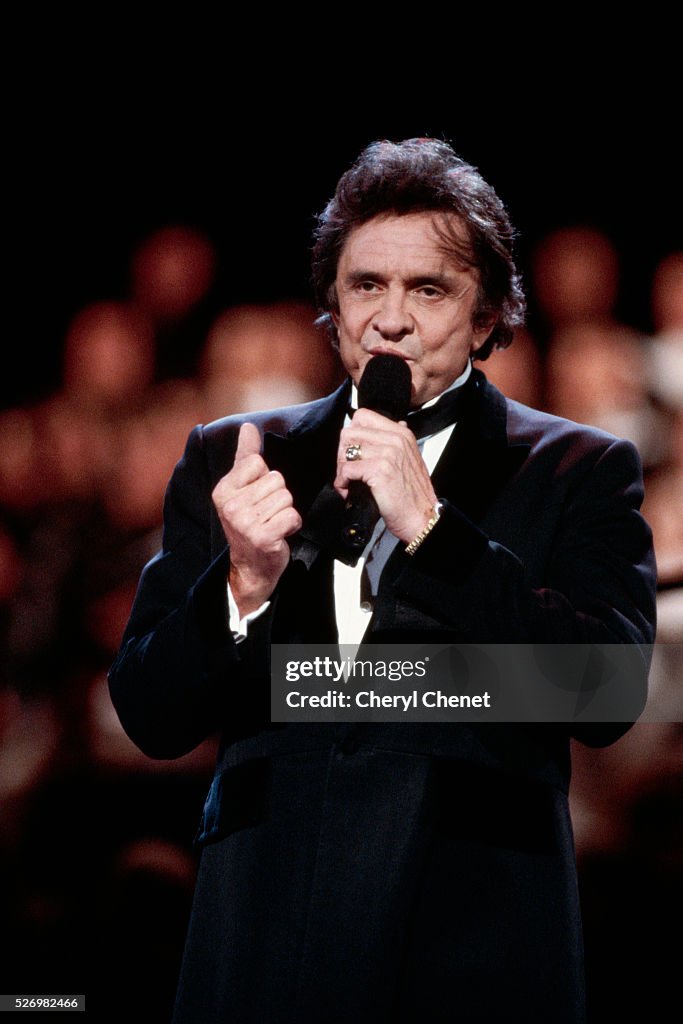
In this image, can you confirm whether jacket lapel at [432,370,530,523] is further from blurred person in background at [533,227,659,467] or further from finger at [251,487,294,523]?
blurred person in background at [533,227,659,467]

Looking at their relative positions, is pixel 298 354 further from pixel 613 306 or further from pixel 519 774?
pixel 519 774

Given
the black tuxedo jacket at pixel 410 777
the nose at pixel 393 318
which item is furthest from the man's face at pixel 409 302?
the black tuxedo jacket at pixel 410 777

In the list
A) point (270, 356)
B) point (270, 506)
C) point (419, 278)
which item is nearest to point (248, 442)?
point (270, 506)

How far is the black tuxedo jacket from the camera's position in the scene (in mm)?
1204

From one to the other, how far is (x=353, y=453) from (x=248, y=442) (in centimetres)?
17

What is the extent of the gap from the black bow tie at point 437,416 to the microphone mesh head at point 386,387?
0.10m

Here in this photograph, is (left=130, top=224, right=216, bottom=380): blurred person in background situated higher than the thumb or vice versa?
(left=130, top=224, right=216, bottom=380): blurred person in background

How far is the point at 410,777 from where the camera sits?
49.1 inches

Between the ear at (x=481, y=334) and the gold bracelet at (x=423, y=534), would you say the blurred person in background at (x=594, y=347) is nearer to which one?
the ear at (x=481, y=334)

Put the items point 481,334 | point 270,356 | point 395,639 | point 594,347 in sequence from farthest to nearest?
point 270,356 < point 594,347 < point 481,334 < point 395,639

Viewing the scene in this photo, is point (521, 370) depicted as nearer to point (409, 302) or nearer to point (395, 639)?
point (409, 302)

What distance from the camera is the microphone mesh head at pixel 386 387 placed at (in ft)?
4.28

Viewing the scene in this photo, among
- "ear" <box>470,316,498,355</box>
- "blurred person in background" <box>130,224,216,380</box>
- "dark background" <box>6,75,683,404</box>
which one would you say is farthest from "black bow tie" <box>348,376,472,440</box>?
"blurred person in background" <box>130,224,216,380</box>

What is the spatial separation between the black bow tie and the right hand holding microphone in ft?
0.91
